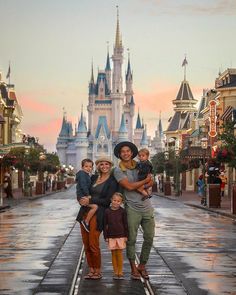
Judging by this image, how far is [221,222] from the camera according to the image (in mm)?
29859

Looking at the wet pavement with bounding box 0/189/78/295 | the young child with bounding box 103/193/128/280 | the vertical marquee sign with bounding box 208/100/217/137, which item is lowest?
the wet pavement with bounding box 0/189/78/295

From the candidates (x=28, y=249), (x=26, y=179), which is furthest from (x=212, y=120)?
(x=28, y=249)

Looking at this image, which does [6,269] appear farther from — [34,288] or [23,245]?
[23,245]

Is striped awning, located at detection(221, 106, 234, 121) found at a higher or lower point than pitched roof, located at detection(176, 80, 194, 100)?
lower

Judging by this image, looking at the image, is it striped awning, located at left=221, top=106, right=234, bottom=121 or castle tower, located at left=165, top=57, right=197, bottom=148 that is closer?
striped awning, located at left=221, top=106, right=234, bottom=121

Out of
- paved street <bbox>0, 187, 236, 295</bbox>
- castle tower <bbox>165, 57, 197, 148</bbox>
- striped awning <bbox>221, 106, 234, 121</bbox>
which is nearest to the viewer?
paved street <bbox>0, 187, 236, 295</bbox>

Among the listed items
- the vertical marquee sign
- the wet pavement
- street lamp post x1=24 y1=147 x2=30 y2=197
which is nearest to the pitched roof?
the vertical marquee sign

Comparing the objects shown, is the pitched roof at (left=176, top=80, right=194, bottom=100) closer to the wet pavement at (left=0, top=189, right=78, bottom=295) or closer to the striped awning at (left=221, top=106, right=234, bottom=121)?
the striped awning at (left=221, top=106, right=234, bottom=121)

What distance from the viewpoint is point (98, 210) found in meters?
12.9

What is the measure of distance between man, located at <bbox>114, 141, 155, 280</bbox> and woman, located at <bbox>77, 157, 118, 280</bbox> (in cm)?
18

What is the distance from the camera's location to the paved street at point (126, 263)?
40.3ft

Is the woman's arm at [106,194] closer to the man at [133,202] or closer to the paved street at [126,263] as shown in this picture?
the man at [133,202]

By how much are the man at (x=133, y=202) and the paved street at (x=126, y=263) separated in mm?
501

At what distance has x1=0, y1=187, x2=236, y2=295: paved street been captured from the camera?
1227cm
